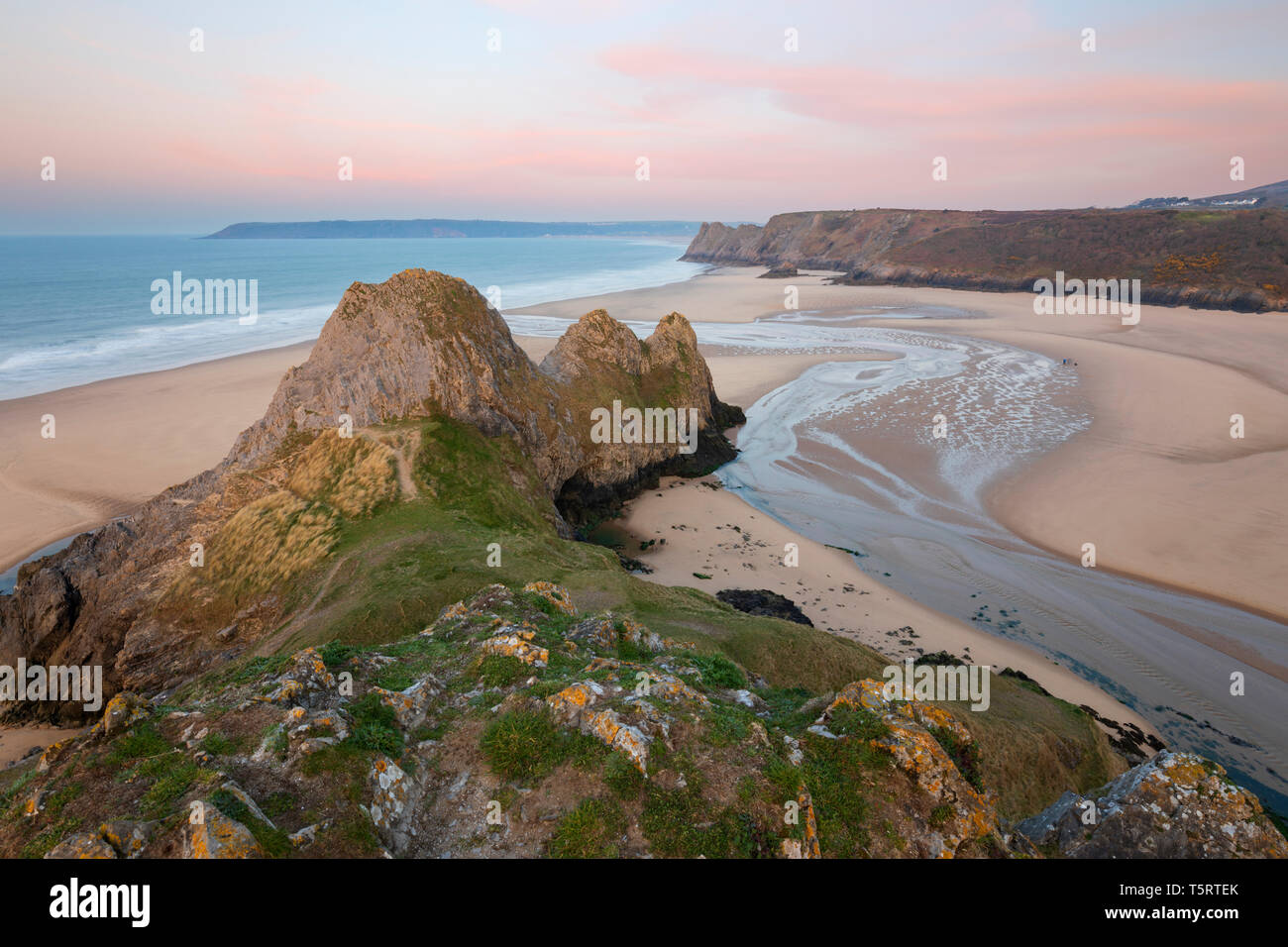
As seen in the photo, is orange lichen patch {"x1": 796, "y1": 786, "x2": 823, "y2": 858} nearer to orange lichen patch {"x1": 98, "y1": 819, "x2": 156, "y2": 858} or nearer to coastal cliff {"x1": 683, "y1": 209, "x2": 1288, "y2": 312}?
orange lichen patch {"x1": 98, "y1": 819, "x2": 156, "y2": 858}

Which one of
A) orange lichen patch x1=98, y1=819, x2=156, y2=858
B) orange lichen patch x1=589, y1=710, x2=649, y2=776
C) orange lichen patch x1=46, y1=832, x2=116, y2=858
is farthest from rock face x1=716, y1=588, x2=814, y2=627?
orange lichen patch x1=46, y1=832, x2=116, y2=858

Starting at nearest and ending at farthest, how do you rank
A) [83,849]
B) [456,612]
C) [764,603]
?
[83,849], [456,612], [764,603]

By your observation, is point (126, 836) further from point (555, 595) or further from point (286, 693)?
point (555, 595)

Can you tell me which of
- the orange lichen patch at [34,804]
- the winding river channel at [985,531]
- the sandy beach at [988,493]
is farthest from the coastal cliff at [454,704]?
the winding river channel at [985,531]

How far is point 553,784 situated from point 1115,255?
557 ft

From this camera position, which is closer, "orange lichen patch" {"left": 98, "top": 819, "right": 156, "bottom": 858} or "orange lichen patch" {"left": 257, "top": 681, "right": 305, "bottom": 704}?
"orange lichen patch" {"left": 98, "top": 819, "right": 156, "bottom": 858}

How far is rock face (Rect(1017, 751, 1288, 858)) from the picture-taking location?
985 centimetres

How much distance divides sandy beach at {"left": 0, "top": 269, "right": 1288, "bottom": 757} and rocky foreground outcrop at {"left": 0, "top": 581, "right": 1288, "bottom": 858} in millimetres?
14339

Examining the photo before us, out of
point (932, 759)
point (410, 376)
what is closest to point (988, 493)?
point (932, 759)

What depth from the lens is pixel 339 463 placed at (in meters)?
30.5

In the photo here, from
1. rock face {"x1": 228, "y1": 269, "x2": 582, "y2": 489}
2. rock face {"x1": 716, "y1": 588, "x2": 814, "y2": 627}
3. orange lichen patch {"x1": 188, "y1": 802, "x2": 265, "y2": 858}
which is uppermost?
rock face {"x1": 228, "y1": 269, "x2": 582, "y2": 489}

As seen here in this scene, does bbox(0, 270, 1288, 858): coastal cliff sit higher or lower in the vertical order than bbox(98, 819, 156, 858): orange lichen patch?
lower

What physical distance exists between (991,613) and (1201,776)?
59.1ft
